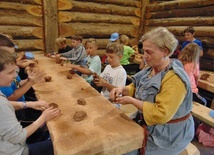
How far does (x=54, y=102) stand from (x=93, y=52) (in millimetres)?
1927

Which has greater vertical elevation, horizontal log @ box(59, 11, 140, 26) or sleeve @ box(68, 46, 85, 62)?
horizontal log @ box(59, 11, 140, 26)

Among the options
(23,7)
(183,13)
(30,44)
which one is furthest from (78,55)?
(183,13)

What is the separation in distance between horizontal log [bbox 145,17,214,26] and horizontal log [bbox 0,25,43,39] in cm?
464

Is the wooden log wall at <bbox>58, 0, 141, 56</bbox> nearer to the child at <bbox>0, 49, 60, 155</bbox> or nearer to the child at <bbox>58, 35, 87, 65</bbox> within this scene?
the child at <bbox>58, 35, 87, 65</bbox>

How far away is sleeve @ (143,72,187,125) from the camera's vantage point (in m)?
1.37

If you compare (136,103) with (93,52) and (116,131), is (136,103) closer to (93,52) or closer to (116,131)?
(116,131)

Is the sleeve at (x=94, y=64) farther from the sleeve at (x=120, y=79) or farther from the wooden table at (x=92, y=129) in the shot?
the wooden table at (x=92, y=129)

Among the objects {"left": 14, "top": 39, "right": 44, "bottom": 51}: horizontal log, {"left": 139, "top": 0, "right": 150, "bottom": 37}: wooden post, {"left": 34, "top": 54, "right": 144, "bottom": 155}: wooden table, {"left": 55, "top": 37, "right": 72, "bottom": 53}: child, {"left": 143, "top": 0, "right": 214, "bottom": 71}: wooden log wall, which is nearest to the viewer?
{"left": 34, "top": 54, "right": 144, "bottom": 155}: wooden table

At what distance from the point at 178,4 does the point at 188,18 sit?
0.72 metres

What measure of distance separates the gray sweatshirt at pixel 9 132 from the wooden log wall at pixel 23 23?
17.0ft

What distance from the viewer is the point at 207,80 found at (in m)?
3.99

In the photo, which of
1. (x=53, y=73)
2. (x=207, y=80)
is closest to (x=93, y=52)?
(x=53, y=73)

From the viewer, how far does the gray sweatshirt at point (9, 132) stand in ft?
4.19

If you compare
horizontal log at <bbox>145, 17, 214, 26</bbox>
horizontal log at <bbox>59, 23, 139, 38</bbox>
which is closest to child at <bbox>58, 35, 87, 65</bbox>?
horizontal log at <bbox>59, 23, 139, 38</bbox>
